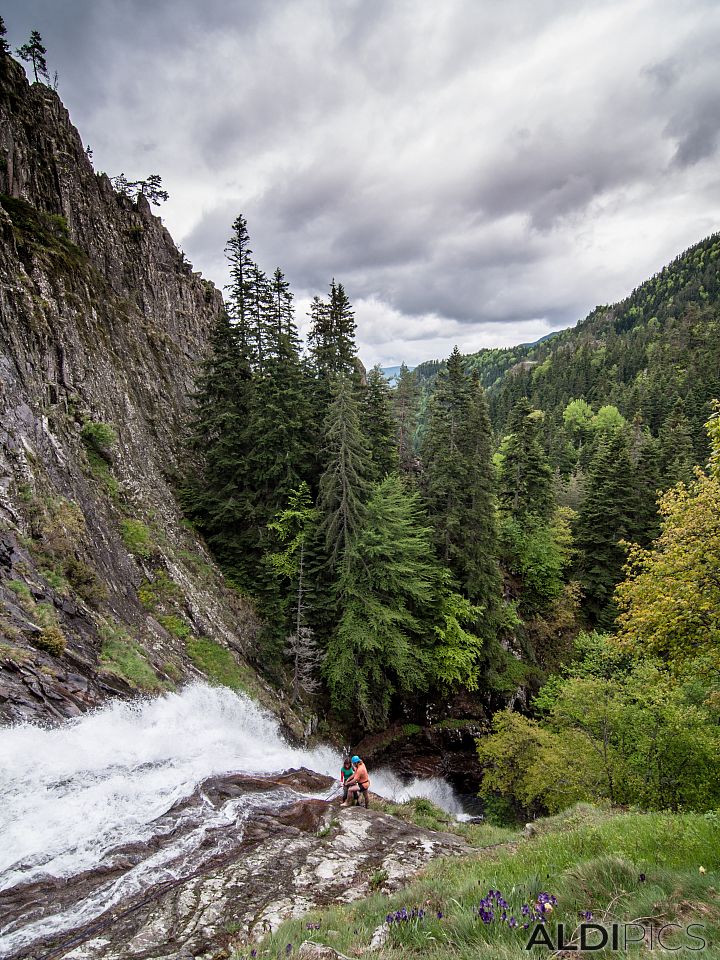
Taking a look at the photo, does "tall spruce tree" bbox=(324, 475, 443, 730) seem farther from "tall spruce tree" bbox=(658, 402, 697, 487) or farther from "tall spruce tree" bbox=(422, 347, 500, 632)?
"tall spruce tree" bbox=(658, 402, 697, 487)

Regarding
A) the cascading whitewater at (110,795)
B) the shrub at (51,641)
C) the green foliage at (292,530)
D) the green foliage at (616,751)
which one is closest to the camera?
the cascading whitewater at (110,795)

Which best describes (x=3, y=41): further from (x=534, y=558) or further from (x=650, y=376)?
(x=650, y=376)

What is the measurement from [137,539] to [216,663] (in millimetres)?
6233

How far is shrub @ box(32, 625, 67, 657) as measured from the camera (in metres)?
10.7

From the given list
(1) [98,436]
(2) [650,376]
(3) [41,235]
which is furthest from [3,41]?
(2) [650,376]

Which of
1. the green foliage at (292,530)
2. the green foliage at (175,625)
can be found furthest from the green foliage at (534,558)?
the green foliage at (175,625)

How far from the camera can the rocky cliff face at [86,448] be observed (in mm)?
12039

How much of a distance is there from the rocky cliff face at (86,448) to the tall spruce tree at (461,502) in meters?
11.8

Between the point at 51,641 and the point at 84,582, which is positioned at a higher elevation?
the point at 84,582

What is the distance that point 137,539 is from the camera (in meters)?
18.9

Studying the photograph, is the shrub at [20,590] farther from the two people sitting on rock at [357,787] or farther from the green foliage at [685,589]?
the green foliage at [685,589]

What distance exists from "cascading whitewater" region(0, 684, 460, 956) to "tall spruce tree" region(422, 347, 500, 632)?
15025 mm

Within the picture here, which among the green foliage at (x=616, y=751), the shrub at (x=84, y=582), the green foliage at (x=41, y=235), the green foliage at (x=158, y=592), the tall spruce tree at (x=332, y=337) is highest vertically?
the green foliage at (x=41, y=235)

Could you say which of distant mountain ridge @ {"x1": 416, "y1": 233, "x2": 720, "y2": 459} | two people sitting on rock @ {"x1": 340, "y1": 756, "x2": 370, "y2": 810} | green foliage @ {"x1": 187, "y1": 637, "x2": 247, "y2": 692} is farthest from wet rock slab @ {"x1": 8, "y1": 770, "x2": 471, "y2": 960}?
distant mountain ridge @ {"x1": 416, "y1": 233, "x2": 720, "y2": 459}
